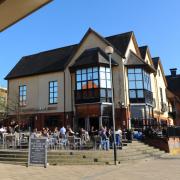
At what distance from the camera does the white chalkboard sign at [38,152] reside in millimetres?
14508

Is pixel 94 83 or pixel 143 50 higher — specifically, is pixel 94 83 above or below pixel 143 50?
below

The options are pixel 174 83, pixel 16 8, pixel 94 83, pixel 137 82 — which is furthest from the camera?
→ pixel 174 83

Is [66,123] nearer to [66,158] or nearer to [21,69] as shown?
[21,69]

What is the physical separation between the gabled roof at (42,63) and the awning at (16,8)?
3118 centimetres

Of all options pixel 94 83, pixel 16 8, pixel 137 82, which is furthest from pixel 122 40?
pixel 16 8

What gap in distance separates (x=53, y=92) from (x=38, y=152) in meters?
19.5

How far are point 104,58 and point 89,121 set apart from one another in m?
6.92

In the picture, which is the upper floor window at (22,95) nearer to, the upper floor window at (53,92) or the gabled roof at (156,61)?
the upper floor window at (53,92)

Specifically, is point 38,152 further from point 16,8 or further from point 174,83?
point 174,83

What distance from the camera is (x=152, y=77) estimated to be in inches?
1448

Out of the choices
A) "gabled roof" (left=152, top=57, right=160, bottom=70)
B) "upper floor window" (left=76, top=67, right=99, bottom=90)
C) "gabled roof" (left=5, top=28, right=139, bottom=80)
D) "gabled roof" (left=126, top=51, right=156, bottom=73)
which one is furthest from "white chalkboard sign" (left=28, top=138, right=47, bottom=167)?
"gabled roof" (left=152, top=57, right=160, bottom=70)

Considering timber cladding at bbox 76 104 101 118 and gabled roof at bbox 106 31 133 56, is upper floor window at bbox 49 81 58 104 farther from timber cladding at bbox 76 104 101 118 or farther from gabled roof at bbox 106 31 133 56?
gabled roof at bbox 106 31 133 56

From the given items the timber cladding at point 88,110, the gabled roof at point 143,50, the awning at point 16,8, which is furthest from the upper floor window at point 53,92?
the awning at point 16,8

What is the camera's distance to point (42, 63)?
37.3 m
